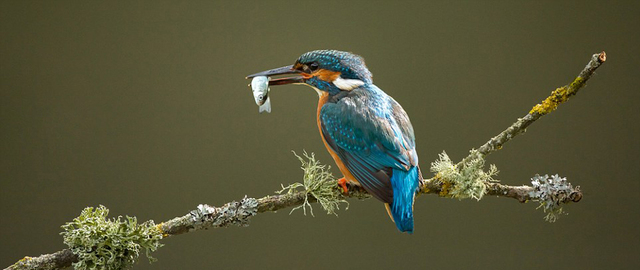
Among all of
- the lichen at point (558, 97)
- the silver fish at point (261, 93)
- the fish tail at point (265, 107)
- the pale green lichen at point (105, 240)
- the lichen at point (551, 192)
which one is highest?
→ the silver fish at point (261, 93)

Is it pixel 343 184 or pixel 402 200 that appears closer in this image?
pixel 402 200

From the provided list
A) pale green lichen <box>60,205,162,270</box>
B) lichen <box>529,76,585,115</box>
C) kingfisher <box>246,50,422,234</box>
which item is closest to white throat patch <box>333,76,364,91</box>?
kingfisher <box>246,50,422,234</box>

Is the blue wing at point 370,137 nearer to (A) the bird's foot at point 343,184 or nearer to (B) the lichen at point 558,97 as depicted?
(A) the bird's foot at point 343,184

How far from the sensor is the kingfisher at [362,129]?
2.30 m

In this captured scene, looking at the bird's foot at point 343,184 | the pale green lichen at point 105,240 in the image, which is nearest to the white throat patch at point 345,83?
the bird's foot at point 343,184

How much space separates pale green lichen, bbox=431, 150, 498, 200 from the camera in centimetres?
237

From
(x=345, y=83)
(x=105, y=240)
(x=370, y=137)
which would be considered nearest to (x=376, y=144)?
(x=370, y=137)

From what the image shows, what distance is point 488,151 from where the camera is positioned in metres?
2.37

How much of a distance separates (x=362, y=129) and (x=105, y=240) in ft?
3.53

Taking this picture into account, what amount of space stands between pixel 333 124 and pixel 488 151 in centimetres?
63

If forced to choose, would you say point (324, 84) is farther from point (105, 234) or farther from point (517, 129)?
point (105, 234)

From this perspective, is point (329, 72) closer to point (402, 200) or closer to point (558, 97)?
point (402, 200)

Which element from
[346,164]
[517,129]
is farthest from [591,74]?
[346,164]

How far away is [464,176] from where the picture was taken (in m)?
2.38
